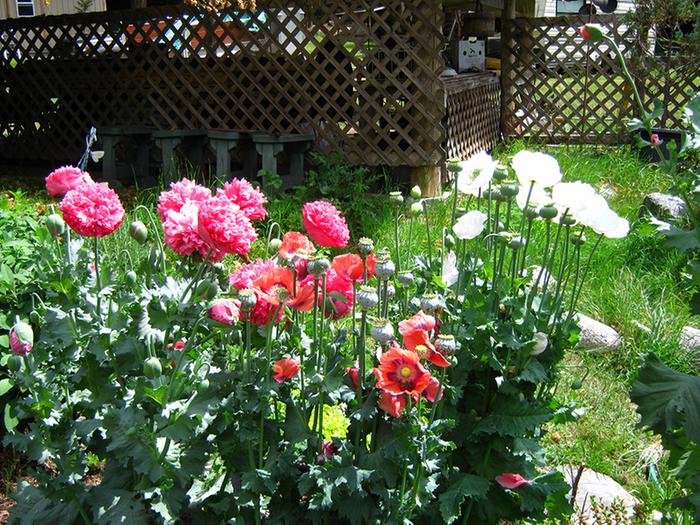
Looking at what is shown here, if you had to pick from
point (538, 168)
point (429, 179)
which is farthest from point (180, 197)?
point (429, 179)

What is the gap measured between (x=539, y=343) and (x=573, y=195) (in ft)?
1.16

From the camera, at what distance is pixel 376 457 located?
1673 mm

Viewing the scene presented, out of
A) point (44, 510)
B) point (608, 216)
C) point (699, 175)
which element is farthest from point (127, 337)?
point (699, 175)

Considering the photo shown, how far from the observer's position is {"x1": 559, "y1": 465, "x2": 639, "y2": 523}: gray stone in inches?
94.9

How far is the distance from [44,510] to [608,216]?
5.06 ft

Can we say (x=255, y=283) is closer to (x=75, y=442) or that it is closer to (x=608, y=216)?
(x=75, y=442)

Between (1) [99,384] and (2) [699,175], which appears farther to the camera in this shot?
(2) [699,175]

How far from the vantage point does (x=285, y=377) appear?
170cm

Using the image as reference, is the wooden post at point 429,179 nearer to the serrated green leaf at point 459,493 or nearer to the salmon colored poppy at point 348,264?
the salmon colored poppy at point 348,264

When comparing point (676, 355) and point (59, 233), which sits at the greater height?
point (59, 233)

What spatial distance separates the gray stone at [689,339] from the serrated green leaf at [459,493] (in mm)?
2035

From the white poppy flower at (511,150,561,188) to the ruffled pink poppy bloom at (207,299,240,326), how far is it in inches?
29.0

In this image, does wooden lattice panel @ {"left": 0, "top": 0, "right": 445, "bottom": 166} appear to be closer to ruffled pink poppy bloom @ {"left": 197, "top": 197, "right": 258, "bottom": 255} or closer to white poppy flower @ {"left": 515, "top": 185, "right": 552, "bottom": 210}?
Answer: white poppy flower @ {"left": 515, "top": 185, "right": 552, "bottom": 210}

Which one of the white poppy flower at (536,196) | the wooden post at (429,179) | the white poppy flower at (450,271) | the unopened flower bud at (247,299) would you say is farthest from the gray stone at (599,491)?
the wooden post at (429,179)
